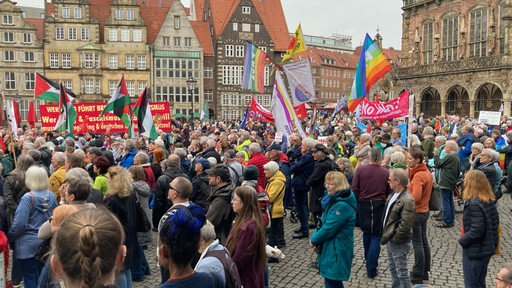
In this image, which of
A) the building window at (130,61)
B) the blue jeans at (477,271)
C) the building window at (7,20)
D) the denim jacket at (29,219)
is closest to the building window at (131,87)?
the building window at (130,61)

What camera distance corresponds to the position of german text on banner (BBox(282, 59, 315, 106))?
12.1 m

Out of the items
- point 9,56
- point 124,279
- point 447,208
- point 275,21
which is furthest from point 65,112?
point 275,21

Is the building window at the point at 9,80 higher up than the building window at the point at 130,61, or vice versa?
the building window at the point at 130,61

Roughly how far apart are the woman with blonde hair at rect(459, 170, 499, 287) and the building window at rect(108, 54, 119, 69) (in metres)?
44.1

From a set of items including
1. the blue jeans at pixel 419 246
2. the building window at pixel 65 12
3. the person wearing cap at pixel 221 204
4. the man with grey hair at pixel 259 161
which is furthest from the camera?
the building window at pixel 65 12

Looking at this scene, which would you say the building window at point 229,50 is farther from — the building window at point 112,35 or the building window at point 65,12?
the building window at point 65,12

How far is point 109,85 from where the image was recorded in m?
45.8

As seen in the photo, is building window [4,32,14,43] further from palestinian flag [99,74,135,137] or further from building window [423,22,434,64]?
building window [423,22,434,64]

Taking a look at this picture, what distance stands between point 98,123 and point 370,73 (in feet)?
30.3

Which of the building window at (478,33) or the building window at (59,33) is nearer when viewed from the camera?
the building window at (478,33)

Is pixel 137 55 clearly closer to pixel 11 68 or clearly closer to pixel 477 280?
pixel 11 68

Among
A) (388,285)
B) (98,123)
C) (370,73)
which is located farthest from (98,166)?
(98,123)

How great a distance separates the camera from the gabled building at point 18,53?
42.3 meters

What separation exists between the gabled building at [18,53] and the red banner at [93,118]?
30.5 m
